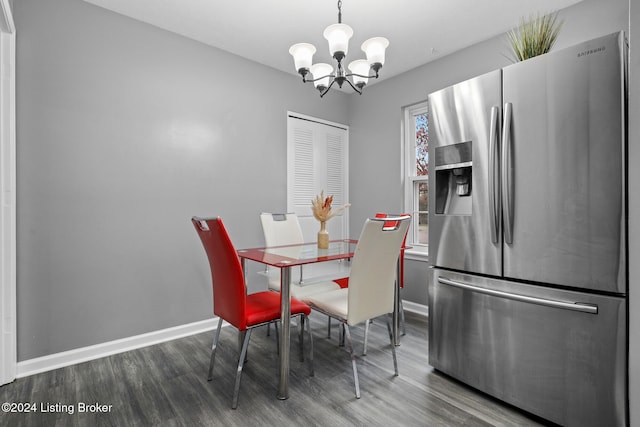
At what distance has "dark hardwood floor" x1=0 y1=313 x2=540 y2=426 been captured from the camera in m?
1.78

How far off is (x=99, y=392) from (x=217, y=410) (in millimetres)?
823

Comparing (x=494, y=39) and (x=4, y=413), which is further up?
(x=494, y=39)

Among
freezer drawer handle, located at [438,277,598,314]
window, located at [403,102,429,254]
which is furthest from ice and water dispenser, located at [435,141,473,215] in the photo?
window, located at [403,102,429,254]

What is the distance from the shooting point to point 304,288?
2688 millimetres

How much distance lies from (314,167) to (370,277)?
2.29 metres

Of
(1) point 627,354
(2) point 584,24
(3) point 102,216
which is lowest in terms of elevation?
(1) point 627,354

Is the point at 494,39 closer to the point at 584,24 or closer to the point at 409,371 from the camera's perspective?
the point at 584,24

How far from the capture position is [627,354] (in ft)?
4.87

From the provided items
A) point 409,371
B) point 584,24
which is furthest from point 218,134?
point 584,24

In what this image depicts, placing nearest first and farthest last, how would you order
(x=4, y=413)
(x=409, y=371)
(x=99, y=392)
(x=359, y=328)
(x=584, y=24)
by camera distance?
(x=4, y=413) → (x=99, y=392) → (x=409, y=371) → (x=584, y=24) → (x=359, y=328)

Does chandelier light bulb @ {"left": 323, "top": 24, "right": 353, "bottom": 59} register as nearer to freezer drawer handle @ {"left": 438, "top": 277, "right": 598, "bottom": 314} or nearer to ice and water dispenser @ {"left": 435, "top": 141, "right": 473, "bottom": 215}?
ice and water dispenser @ {"left": 435, "top": 141, "right": 473, "bottom": 215}

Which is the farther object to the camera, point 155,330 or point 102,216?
point 155,330

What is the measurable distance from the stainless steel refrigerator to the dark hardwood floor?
26cm

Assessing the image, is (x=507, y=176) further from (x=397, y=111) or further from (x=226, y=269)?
(x=397, y=111)
